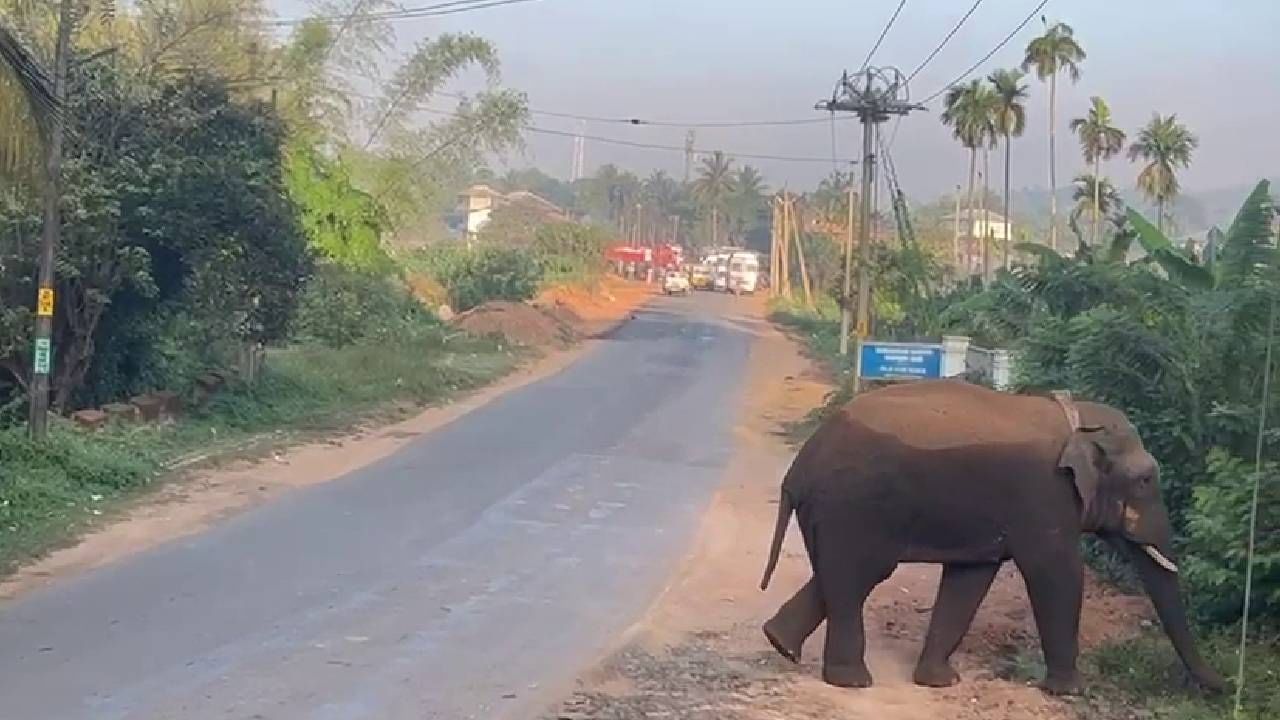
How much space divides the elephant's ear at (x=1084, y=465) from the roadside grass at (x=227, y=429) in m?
7.40

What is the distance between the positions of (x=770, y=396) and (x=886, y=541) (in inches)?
791

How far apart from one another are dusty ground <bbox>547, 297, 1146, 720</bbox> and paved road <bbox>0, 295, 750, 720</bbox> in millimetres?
350

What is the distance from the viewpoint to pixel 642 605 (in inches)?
457

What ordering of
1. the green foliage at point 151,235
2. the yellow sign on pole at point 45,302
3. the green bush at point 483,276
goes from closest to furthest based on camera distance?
the yellow sign on pole at point 45,302 < the green foliage at point 151,235 < the green bush at point 483,276

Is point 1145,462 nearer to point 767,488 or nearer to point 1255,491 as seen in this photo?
point 1255,491

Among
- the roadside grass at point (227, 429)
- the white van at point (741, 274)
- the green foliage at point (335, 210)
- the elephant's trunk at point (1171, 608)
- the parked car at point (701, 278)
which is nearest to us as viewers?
the elephant's trunk at point (1171, 608)

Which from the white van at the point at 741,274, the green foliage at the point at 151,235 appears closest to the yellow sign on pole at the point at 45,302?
the green foliage at the point at 151,235

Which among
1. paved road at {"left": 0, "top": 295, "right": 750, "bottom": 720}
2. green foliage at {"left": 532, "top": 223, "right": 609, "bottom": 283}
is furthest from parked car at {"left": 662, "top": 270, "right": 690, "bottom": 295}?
paved road at {"left": 0, "top": 295, "right": 750, "bottom": 720}

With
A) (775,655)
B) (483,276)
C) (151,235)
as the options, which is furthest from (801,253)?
(775,655)

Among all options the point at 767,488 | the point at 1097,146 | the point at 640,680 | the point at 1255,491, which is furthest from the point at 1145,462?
the point at 1097,146

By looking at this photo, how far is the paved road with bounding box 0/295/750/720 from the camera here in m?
8.59

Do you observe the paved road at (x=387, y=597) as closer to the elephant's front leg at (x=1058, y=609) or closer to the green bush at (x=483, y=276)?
the elephant's front leg at (x=1058, y=609)

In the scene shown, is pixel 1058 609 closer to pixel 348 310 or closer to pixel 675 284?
pixel 348 310

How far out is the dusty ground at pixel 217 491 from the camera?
12.2m
